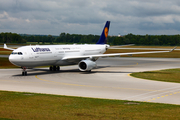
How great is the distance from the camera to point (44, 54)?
38.5m

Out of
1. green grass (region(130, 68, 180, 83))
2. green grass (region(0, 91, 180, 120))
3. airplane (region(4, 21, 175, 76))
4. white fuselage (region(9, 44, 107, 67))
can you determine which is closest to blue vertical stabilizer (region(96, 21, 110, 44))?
airplane (region(4, 21, 175, 76))

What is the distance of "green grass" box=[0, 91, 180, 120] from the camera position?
15430mm

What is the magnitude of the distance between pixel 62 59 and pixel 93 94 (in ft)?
65.2

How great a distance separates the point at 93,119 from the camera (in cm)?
1477

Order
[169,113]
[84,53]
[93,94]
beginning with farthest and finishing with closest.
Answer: [84,53], [93,94], [169,113]

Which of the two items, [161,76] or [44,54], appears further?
[44,54]

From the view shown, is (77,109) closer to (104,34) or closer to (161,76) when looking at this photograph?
(161,76)

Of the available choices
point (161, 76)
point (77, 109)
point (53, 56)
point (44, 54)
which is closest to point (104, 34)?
point (53, 56)

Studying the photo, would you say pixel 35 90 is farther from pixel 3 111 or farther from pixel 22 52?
pixel 22 52

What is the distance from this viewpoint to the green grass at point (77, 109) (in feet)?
50.6

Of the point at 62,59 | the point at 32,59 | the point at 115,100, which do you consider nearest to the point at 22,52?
the point at 32,59

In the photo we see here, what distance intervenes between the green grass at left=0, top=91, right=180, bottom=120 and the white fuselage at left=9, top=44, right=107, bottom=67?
14.7 metres

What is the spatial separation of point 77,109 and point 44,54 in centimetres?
2237

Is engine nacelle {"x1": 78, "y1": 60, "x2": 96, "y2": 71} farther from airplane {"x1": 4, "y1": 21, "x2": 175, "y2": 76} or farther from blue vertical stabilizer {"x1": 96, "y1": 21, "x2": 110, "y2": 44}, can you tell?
blue vertical stabilizer {"x1": 96, "y1": 21, "x2": 110, "y2": 44}
